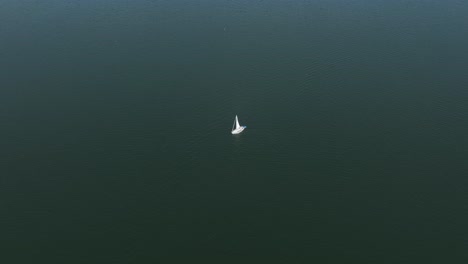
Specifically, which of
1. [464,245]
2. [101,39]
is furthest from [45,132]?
[464,245]

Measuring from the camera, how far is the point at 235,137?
347 feet

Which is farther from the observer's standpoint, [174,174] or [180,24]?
[180,24]

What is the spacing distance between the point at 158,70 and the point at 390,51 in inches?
2749

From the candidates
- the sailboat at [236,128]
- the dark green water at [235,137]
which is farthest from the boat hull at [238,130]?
the dark green water at [235,137]

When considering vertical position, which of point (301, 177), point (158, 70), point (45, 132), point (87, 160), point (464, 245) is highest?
point (158, 70)

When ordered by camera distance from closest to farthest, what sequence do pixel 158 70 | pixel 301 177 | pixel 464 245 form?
pixel 464 245 < pixel 301 177 < pixel 158 70

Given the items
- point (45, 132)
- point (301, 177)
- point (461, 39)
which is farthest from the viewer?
point (461, 39)

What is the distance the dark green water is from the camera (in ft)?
270

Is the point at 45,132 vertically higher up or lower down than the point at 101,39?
lower down

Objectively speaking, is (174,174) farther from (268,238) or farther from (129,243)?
(268,238)

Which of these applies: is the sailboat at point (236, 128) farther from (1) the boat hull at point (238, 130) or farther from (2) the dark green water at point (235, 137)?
(2) the dark green water at point (235, 137)

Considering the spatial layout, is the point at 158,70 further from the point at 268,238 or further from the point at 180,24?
the point at 268,238

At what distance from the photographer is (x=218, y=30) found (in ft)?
479

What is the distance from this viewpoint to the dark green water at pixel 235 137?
270ft
